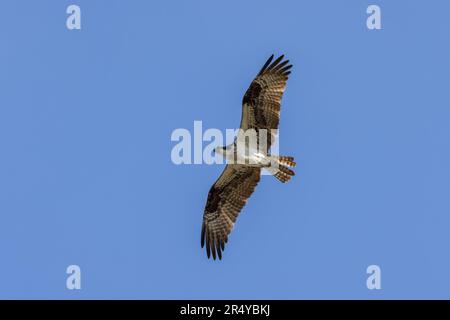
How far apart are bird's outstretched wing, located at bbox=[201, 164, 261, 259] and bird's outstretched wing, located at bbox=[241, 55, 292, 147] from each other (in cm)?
127

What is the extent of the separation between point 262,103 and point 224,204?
2.54 m

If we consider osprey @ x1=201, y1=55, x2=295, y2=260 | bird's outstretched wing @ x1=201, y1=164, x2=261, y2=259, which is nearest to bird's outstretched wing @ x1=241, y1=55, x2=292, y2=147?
osprey @ x1=201, y1=55, x2=295, y2=260

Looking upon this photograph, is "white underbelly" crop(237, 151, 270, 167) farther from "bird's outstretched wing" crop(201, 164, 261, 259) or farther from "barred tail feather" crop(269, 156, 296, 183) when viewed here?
"bird's outstretched wing" crop(201, 164, 261, 259)

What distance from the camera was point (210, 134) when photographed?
2112 centimetres

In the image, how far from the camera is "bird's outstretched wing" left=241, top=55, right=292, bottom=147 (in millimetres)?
19953

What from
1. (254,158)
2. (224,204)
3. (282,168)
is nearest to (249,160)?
(254,158)

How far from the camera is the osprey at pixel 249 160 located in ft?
65.6

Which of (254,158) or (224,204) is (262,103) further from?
(224,204)

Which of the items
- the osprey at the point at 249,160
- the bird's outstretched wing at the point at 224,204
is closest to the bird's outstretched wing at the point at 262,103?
the osprey at the point at 249,160

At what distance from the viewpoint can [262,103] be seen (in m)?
20.0

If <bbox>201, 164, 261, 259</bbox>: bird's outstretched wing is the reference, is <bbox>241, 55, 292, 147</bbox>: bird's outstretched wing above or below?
above

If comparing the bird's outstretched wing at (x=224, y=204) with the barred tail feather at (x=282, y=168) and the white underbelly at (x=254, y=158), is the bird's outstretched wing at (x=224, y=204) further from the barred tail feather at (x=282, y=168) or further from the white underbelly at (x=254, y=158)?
the barred tail feather at (x=282, y=168)
